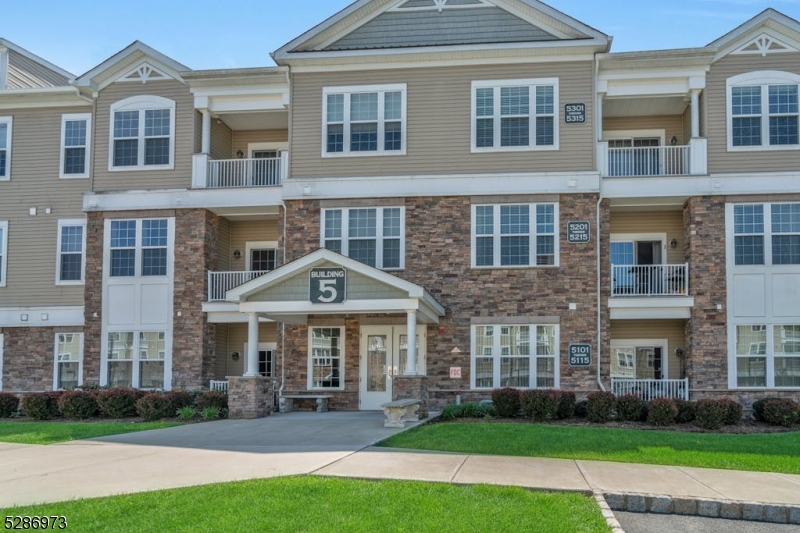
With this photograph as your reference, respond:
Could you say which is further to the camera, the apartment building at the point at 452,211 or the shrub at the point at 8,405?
the apartment building at the point at 452,211

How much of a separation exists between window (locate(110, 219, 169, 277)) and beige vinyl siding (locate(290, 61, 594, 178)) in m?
4.49

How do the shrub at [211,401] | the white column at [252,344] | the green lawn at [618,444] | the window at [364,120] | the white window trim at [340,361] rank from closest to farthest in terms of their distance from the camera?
the green lawn at [618,444]
the white column at [252,344]
the shrub at [211,401]
the white window trim at [340,361]
the window at [364,120]

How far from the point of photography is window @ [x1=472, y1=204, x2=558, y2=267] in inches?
845

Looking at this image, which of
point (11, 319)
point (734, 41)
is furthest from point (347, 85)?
point (11, 319)

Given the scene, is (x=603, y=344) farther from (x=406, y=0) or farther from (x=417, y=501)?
(x=417, y=501)

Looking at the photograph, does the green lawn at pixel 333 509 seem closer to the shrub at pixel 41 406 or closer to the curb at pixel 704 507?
the curb at pixel 704 507

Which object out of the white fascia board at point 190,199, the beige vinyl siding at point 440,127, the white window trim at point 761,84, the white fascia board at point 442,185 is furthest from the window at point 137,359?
the white window trim at point 761,84

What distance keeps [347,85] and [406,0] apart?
290cm

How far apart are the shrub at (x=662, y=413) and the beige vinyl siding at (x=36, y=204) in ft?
56.6

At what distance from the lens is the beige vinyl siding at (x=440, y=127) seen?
2164 cm

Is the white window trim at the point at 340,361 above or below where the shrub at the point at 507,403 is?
above

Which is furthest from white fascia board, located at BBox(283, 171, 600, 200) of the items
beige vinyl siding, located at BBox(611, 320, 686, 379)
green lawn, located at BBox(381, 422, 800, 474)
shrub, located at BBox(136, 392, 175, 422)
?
green lawn, located at BBox(381, 422, 800, 474)

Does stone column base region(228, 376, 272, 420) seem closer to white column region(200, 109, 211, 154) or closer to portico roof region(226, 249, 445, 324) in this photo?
portico roof region(226, 249, 445, 324)

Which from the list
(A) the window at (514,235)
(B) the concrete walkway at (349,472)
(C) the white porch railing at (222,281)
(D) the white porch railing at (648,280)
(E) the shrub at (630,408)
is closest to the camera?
(B) the concrete walkway at (349,472)
